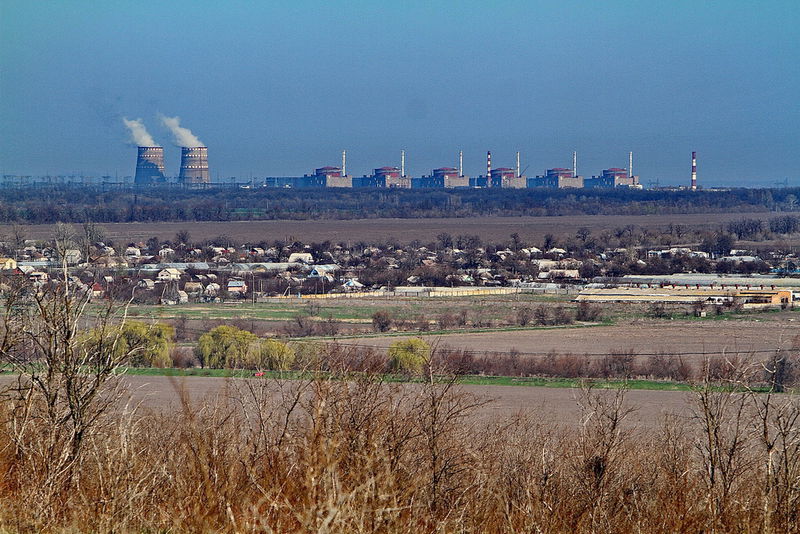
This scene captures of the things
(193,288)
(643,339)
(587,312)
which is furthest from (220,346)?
(193,288)

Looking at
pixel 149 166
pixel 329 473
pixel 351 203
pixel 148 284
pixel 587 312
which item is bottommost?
pixel 587 312

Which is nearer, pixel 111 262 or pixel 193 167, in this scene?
pixel 111 262

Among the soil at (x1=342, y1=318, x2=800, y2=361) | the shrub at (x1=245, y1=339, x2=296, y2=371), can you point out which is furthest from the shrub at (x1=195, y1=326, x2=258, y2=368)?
the soil at (x1=342, y1=318, x2=800, y2=361)

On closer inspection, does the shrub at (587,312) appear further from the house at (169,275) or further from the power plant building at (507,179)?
the power plant building at (507,179)

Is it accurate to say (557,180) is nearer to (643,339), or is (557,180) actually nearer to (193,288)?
(193,288)

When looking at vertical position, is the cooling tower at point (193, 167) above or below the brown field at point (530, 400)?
above

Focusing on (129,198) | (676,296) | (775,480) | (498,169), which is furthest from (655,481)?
(498,169)

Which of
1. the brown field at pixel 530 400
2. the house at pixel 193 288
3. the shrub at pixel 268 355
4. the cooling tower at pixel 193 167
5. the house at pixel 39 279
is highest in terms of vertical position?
the cooling tower at pixel 193 167

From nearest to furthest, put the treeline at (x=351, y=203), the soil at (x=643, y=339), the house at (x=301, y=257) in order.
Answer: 1. the soil at (x=643, y=339)
2. the house at (x=301, y=257)
3. the treeline at (x=351, y=203)

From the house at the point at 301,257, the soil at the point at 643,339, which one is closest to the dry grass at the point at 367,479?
the soil at the point at 643,339
